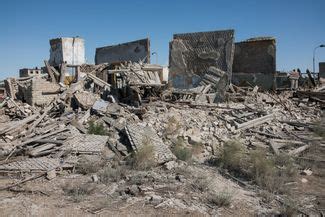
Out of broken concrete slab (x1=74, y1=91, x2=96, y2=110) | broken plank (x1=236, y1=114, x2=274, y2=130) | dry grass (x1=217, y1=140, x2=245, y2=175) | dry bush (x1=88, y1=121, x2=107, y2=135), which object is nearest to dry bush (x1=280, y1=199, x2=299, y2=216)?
dry grass (x1=217, y1=140, x2=245, y2=175)

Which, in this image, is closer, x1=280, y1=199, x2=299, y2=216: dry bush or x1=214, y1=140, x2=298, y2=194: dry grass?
x1=280, y1=199, x2=299, y2=216: dry bush

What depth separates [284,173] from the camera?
296 inches

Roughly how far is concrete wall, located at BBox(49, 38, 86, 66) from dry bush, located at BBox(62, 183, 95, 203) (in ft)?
70.5

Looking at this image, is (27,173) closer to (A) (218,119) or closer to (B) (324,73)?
(A) (218,119)

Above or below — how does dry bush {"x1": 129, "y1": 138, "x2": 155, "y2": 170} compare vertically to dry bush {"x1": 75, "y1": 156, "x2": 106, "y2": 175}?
above

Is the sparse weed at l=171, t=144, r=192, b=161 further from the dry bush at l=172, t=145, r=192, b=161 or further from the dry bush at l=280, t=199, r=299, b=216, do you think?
the dry bush at l=280, t=199, r=299, b=216

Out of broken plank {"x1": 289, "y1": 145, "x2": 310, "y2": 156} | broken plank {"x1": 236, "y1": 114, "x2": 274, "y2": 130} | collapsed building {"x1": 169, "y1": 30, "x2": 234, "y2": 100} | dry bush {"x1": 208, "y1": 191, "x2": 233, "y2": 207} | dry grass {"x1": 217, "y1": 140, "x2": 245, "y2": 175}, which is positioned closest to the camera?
dry bush {"x1": 208, "y1": 191, "x2": 233, "y2": 207}

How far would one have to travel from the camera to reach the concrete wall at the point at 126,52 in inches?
792

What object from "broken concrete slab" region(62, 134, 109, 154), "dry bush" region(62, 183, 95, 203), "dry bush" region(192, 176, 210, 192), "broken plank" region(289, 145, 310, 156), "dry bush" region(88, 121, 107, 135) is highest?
"dry bush" region(88, 121, 107, 135)

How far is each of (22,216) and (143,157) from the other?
301 cm

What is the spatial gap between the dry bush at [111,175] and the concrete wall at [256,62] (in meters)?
12.3

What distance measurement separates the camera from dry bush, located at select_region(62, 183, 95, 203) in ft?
19.8

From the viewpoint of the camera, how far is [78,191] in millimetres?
6324

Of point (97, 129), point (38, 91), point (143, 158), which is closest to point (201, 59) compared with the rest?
point (38, 91)
